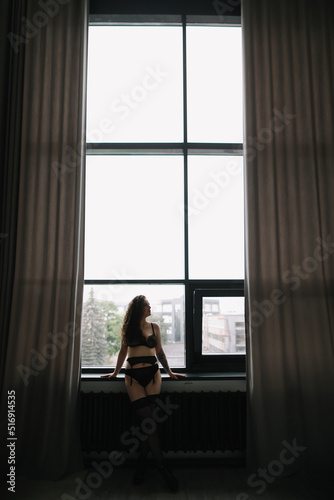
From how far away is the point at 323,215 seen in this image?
9.70 feet

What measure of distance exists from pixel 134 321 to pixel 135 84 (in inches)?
87.6

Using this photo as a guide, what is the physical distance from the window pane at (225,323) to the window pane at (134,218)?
412mm

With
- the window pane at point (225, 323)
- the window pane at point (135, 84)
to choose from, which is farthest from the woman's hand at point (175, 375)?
the window pane at point (135, 84)

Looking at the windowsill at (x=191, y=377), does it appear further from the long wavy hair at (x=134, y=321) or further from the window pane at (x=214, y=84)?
the window pane at (x=214, y=84)

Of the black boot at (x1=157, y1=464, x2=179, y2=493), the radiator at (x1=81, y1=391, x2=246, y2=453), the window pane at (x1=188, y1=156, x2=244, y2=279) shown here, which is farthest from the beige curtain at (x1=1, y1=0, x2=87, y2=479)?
the window pane at (x1=188, y1=156, x2=244, y2=279)

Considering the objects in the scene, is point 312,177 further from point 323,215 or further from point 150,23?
point 150,23

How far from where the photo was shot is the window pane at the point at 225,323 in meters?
3.13

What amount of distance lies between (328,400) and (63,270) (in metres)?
2.36

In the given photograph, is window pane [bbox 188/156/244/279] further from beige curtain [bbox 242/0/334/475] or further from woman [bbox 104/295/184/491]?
woman [bbox 104/295/184/491]

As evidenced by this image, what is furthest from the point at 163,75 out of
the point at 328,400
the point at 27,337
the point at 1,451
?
the point at 1,451

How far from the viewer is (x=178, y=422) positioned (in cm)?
279

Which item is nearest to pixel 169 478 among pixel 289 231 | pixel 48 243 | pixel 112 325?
pixel 112 325

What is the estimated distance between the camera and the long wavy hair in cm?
262

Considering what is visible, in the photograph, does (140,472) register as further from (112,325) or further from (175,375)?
(112,325)
